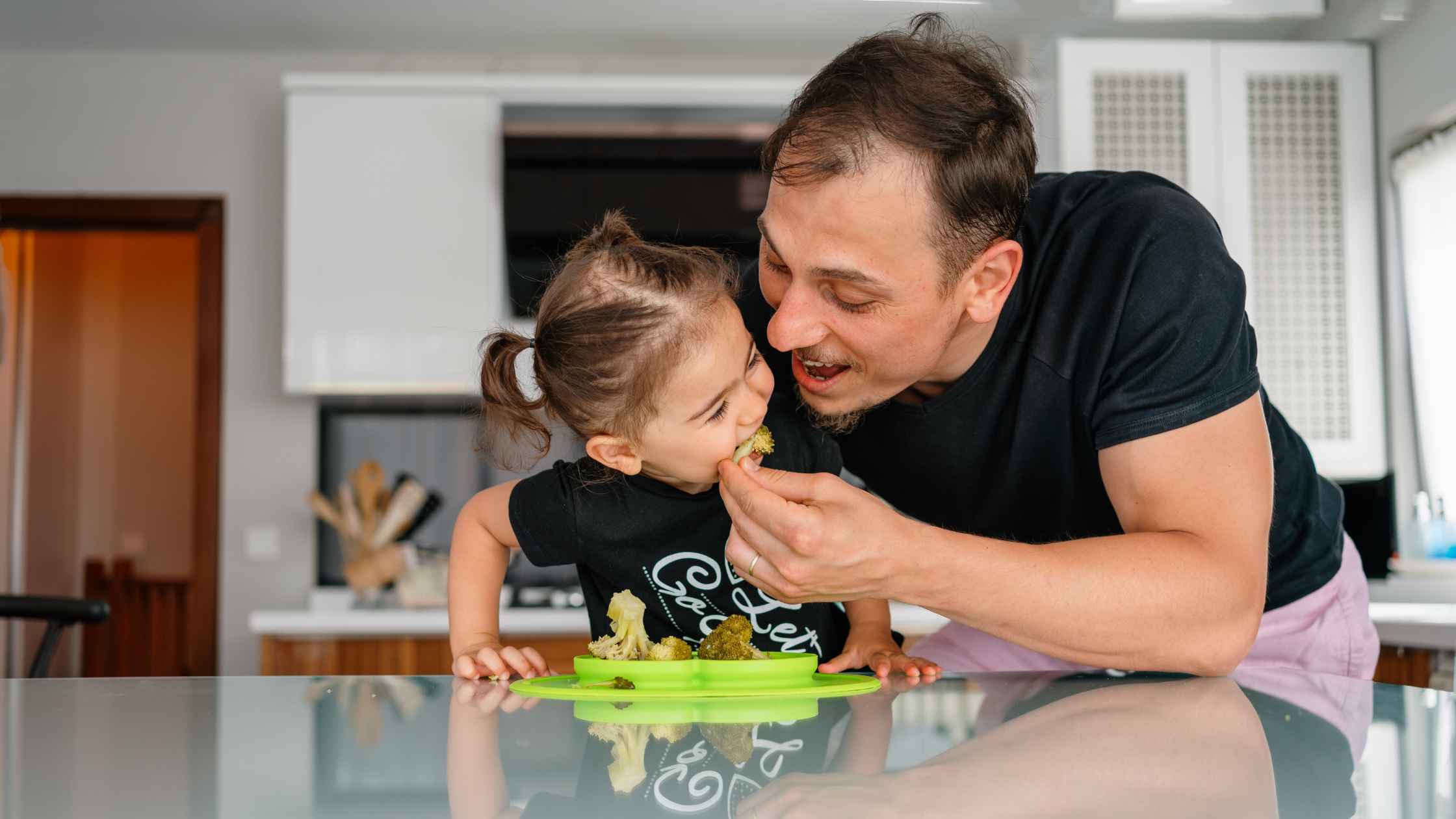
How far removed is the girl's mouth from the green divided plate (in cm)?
35

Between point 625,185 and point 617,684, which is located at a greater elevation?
point 625,185

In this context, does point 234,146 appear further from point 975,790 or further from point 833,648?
point 975,790

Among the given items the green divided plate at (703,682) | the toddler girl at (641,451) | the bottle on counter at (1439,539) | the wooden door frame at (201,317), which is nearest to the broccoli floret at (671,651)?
the green divided plate at (703,682)

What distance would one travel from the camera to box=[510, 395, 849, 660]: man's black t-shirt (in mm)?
1447

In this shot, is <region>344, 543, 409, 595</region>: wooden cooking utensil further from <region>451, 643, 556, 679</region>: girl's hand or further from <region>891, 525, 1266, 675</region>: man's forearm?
<region>891, 525, 1266, 675</region>: man's forearm

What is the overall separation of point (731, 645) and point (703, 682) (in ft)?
0.24

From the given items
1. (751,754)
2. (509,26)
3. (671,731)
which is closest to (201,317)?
(509,26)

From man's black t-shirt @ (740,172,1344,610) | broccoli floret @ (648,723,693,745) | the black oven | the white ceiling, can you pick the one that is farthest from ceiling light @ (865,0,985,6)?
broccoli floret @ (648,723,693,745)

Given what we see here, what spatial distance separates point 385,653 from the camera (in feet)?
11.2

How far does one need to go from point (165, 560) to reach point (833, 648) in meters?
5.38

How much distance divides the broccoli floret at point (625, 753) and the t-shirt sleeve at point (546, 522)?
0.69 metres

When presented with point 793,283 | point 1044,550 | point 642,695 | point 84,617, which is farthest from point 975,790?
point 84,617

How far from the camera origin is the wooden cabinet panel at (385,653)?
340 centimetres

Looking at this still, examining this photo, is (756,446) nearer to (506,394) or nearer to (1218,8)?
(506,394)
